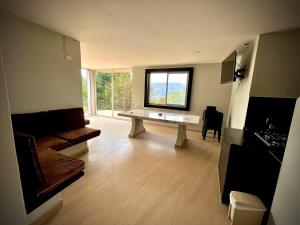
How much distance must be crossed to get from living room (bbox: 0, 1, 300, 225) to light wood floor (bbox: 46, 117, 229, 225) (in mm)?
13

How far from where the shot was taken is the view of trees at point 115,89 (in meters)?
6.22

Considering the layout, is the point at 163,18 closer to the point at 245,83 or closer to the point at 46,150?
the point at 245,83

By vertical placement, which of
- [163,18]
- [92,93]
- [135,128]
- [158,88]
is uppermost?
[163,18]

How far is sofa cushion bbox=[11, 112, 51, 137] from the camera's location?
1.93 metres

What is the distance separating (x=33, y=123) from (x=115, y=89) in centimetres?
444

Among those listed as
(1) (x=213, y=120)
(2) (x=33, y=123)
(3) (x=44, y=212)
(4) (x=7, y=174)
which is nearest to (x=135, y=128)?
(1) (x=213, y=120)

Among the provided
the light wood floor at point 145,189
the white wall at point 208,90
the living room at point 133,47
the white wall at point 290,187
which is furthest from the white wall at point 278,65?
the white wall at point 208,90

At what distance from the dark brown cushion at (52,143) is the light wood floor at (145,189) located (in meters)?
0.58

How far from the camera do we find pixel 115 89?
6.37 m

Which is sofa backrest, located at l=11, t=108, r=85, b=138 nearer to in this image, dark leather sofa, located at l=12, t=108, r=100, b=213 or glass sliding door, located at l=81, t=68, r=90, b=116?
dark leather sofa, located at l=12, t=108, r=100, b=213

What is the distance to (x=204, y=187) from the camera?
2039 mm

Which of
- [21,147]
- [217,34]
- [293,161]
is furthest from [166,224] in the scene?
[217,34]

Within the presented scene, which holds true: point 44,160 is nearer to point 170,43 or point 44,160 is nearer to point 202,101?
point 170,43

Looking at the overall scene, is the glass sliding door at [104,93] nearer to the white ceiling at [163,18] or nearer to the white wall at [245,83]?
the white ceiling at [163,18]
